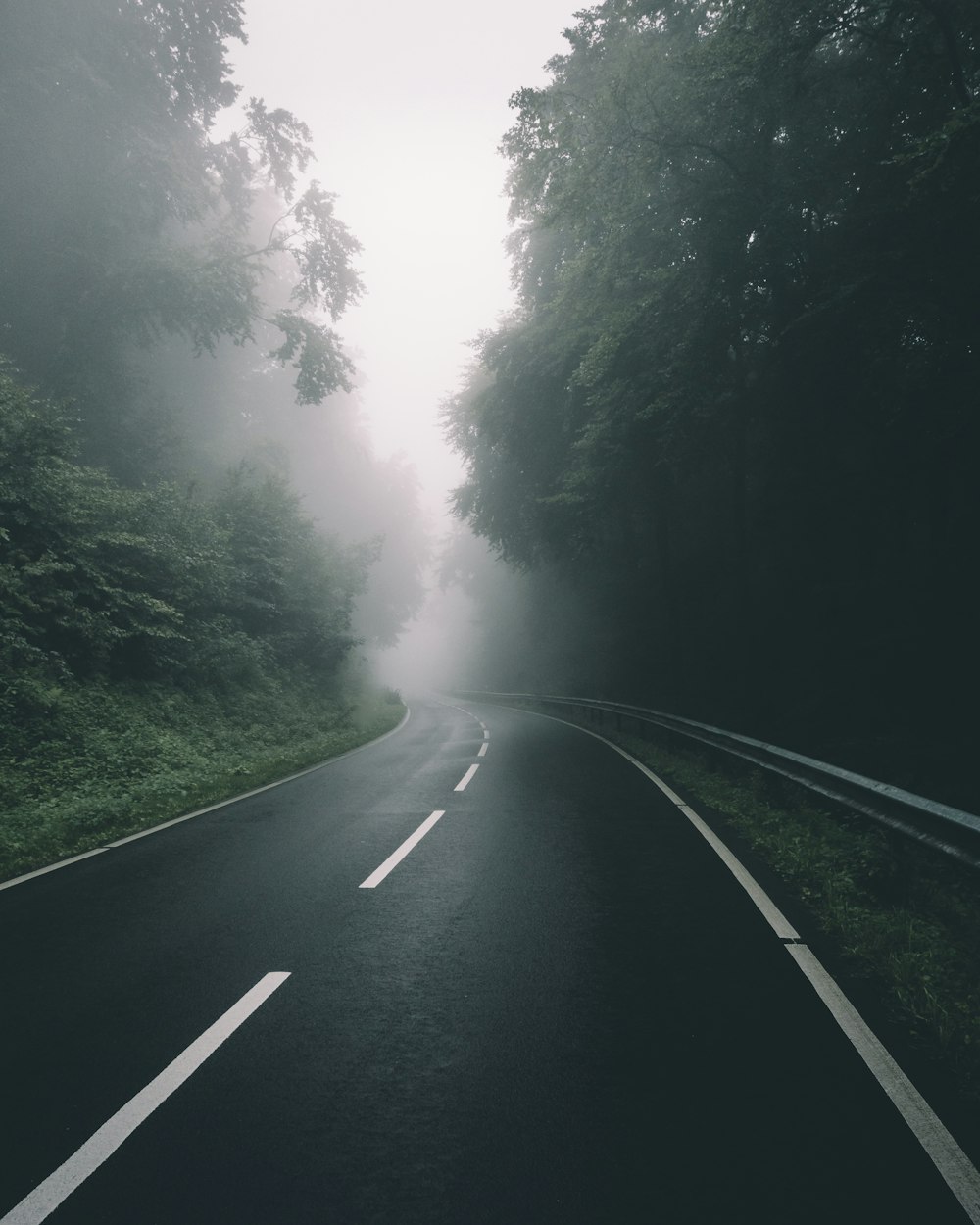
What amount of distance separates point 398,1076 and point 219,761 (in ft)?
34.3

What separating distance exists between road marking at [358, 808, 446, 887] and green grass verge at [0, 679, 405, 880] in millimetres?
3547

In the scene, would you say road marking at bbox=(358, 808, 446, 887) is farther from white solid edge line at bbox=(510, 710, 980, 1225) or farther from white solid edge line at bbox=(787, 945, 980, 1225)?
white solid edge line at bbox=(787, 945, 980, 1225)

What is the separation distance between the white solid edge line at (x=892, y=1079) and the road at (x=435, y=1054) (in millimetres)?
58

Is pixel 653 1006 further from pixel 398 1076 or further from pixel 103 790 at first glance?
pixel 103 790

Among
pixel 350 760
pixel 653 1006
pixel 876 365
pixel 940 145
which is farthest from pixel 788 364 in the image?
pixel 653 1006

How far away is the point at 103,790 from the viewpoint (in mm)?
9500

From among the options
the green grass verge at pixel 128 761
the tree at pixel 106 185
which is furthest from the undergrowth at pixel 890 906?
the tree at pixel 106 185

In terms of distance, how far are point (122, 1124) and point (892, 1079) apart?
3.36m

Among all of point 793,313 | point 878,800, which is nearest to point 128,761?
point 878,800

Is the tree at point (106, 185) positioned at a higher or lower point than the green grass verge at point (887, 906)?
higher

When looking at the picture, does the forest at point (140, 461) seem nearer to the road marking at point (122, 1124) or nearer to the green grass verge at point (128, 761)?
the green grass verge at point (128, 761)

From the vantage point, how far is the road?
239 cm

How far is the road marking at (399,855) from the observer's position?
19.6 ft

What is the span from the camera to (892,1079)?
120 inches
